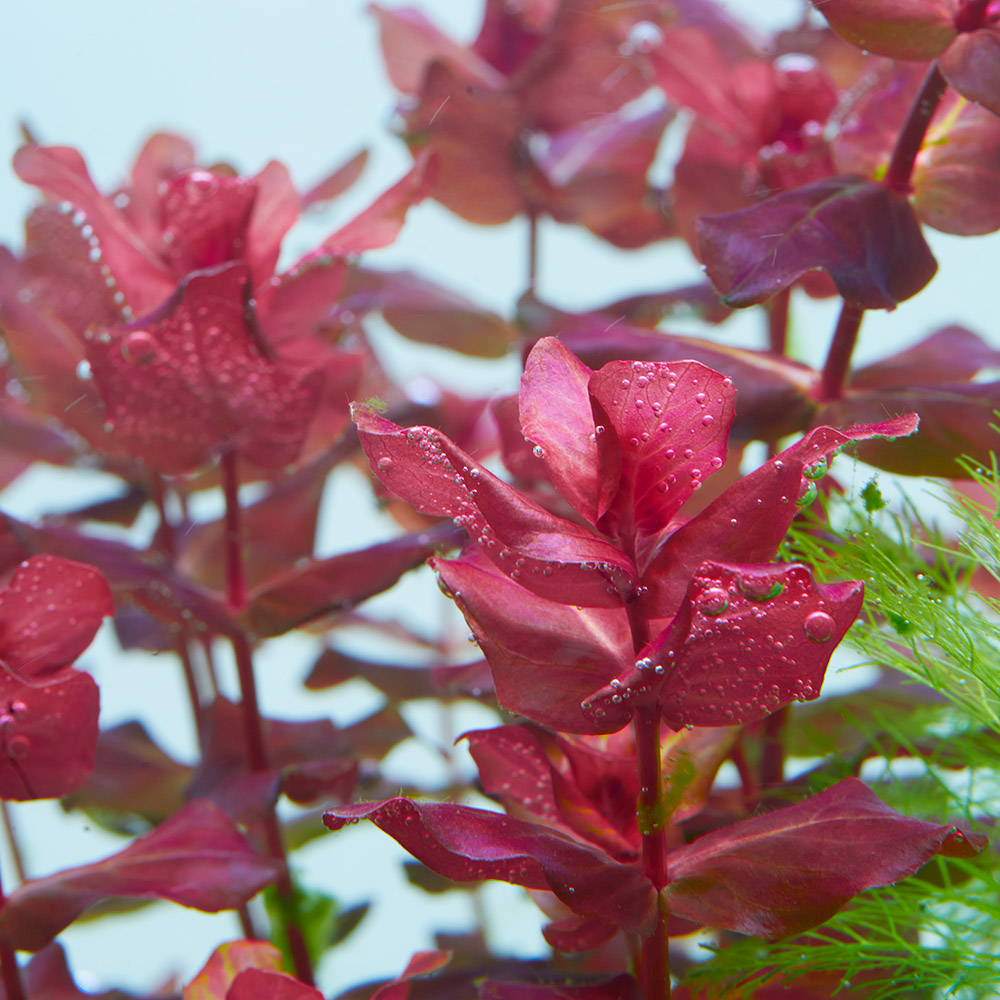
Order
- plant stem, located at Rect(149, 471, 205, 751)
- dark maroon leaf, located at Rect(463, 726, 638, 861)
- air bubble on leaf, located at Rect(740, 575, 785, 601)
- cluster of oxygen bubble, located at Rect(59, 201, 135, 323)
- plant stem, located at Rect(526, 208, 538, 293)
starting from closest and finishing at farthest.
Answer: air bubble on leaf, located at Rect(740, 575, 785, 601) < dark maroon leaf, located at Rect(463, 726, 638, 861) < cluster of oxygen bubble, located at Rect(59, 201, 135, 323) < plant stem, located at Rect(149, 471, 205, 751) < plant stem, located at Rect(526, 208, 538, 293)

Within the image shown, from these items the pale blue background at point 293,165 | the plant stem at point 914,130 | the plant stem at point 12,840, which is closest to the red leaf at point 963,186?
the plant stem at point 914,130

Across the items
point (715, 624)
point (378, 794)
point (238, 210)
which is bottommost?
point (378, 794)

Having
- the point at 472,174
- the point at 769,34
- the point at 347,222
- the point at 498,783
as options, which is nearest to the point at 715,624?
the point at 498,783

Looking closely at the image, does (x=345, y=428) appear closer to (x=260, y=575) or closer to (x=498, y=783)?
(x=260, y=575)

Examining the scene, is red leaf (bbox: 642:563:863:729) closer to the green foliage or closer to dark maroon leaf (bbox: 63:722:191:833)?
the green foliage

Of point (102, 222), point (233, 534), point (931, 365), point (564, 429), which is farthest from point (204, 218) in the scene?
point (931, 365)

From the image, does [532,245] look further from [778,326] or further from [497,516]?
[497,516]

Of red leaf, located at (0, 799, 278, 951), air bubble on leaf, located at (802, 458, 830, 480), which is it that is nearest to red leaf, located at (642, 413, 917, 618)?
air bubble on leaf, located at (802, 458, 830, 480)

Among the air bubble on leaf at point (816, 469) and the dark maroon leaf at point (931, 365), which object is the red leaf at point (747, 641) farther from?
the dark maroon leaf at point (931, 365)
